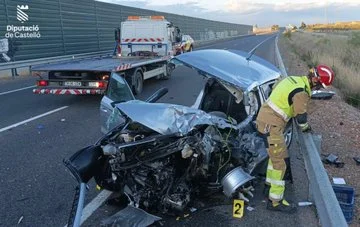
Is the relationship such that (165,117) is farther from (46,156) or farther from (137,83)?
(137,83)

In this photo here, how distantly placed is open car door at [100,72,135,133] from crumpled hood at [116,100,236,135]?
0.69 m

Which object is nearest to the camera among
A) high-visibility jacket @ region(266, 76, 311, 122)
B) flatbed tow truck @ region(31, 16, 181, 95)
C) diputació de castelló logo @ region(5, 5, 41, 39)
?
high-visibility jacket @ region(266, 76, 311, 122)

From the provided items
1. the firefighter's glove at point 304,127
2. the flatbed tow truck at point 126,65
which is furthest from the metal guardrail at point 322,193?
the flatbed tow truck at point 126,65

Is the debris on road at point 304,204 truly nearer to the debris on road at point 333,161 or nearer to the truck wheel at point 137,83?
the debris on road at point 333,161

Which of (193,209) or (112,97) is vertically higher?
(112,97)

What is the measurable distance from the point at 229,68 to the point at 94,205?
2.44 m

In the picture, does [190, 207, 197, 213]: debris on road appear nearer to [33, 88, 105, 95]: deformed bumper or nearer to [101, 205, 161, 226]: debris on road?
[101, 205, 161, 226]: debris on road

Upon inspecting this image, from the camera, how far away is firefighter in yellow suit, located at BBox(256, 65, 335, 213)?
4.52 meters

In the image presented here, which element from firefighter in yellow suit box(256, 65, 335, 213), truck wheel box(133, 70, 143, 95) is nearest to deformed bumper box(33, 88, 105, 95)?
truck wheel box(133, 70, 143, 95)

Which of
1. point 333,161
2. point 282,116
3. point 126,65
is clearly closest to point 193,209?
point 282,116

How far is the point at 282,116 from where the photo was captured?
184 inches

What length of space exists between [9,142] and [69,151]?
1312 millimetres

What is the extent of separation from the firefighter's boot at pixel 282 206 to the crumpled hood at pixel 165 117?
1.06 m

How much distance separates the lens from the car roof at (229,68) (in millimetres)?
5250
